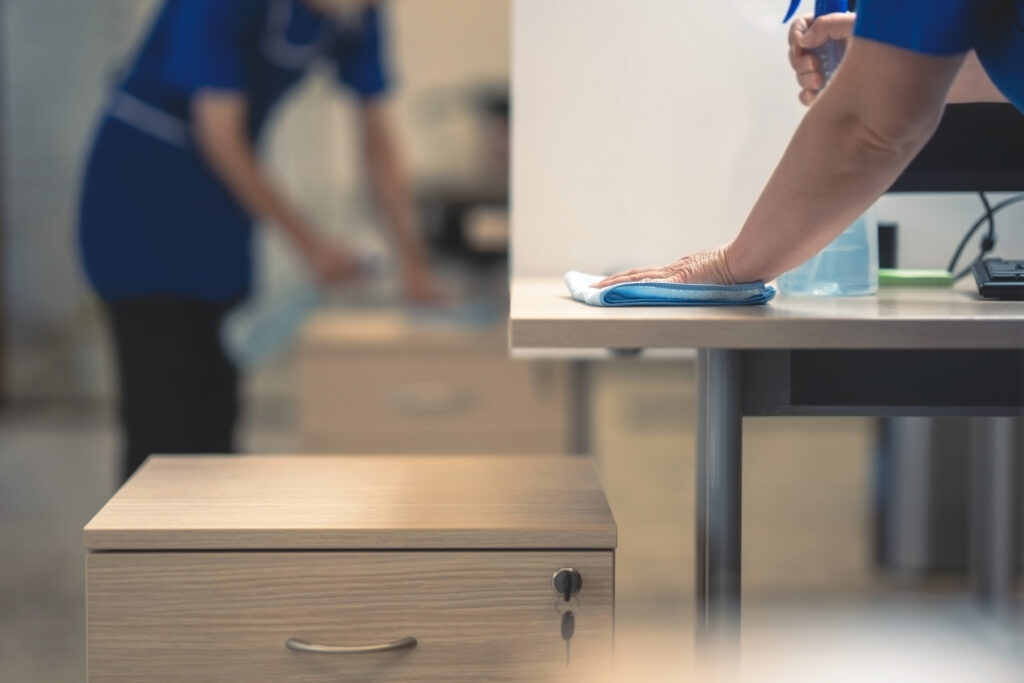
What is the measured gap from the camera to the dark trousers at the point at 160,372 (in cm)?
183

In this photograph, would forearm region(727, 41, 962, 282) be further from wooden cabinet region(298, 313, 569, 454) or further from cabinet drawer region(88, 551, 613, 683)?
wooden cabinet region(298, 313, 569, 454)

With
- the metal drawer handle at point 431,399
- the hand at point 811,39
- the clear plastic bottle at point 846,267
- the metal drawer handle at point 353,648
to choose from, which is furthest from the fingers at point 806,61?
the metal drawer handle at point 431,399

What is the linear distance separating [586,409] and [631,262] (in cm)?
100

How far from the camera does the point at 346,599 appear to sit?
3.09 feet

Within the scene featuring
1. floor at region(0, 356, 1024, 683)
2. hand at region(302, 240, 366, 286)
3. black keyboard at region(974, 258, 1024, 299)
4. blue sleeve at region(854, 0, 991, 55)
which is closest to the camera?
blue sleeve at region(854, 0, 991, 55)

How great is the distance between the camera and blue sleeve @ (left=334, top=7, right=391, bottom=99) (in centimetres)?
196

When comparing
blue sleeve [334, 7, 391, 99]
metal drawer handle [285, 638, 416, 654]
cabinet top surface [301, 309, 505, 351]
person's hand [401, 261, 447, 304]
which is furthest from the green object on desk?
cabinet top surface [301, 309, 505, 351]

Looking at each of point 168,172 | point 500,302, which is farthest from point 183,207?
point 500,302

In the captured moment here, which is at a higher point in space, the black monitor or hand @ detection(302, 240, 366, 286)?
the black monitor

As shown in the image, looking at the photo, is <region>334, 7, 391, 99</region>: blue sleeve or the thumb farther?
<region>334, 7, 391, 99</region>: blue sleeve

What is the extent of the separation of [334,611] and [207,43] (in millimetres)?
1079

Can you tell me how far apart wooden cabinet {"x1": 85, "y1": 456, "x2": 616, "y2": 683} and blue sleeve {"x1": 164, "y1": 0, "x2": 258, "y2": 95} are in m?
0.97

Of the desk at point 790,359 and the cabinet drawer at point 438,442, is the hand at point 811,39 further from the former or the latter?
the cabinet drawer at point 438,442

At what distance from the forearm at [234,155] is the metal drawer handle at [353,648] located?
1009 millimetres
